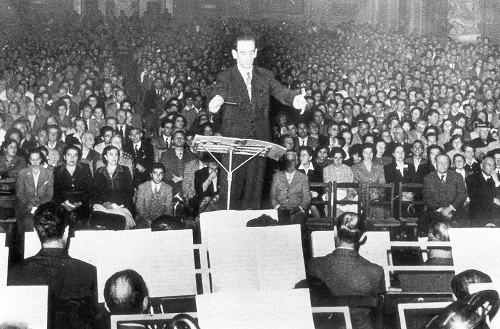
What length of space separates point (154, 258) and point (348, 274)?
3.22 ft

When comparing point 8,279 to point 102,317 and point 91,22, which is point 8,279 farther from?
point 91,22

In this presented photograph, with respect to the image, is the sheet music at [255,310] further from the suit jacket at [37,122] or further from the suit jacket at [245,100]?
the suit jacket at [37,122]

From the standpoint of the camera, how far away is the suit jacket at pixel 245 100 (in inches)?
191

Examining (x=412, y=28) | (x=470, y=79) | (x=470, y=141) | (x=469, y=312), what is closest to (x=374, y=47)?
(x=412, y=28)

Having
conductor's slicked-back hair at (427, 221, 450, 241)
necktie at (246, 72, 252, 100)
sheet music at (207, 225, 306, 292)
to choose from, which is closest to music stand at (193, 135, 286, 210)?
necktie at (246, 72, 252, 100)

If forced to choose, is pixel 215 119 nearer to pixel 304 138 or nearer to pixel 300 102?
pixel 304 138

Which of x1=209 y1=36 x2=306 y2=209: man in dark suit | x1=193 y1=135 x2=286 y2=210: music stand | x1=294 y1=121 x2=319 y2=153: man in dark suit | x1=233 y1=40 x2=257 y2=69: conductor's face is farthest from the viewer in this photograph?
x1=294 y1=121 x2=319 y2=153: man in dark suit

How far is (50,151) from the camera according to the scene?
737 cm

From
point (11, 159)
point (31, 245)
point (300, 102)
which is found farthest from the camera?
point (11, 159)

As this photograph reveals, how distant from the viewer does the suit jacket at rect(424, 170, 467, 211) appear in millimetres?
6750

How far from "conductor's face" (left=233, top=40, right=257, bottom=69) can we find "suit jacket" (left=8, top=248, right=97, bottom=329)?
199cm

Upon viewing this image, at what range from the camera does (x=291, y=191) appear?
6.61 metres

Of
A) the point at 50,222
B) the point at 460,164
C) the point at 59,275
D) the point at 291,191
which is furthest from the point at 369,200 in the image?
the point at 59,275

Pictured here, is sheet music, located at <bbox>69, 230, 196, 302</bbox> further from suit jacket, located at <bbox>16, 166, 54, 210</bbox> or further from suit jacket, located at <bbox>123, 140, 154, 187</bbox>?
suit jacket, located at <bbox>123, 140, 154, 187</bbox>
